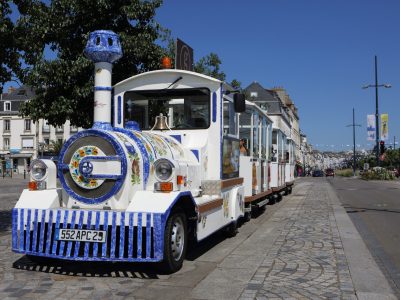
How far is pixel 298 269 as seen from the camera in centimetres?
616

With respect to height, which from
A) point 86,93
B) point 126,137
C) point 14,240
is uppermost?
point 86,93

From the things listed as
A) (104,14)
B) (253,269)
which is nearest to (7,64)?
(104,14)

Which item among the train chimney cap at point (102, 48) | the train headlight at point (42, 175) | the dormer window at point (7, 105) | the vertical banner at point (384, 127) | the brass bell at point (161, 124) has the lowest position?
the train headlight at point (42, 175)

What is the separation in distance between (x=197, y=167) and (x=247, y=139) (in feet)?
14.5

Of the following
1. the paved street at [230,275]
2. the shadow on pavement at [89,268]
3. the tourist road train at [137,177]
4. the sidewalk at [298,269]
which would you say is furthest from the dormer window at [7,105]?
the shadow on pavement at [89,268]

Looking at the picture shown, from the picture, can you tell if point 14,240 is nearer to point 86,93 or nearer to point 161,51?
point 86,93

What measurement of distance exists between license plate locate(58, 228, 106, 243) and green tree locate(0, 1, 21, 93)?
14.8 feet

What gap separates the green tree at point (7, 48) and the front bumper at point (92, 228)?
13.6 feet

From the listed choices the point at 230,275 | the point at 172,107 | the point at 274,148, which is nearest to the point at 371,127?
the point at 274,148

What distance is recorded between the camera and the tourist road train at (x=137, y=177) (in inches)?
219

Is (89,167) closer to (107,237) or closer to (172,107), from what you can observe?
(107,237)

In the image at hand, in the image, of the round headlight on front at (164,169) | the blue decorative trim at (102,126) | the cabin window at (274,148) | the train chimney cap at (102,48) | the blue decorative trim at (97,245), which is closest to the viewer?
the blue decorative trim at (97,245)

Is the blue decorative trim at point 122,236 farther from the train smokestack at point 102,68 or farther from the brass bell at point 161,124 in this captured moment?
Answer: the brass bell at point 161,124

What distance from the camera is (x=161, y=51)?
39.4 feet
